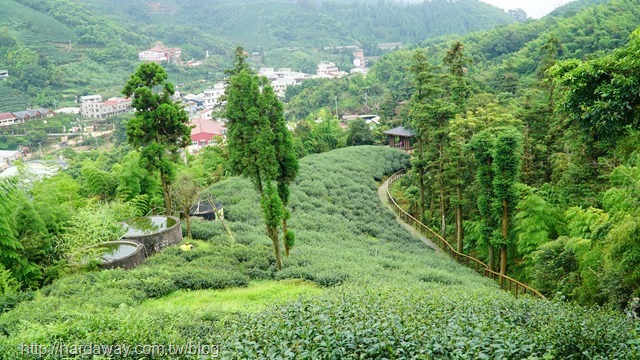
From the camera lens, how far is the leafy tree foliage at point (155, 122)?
1684cm

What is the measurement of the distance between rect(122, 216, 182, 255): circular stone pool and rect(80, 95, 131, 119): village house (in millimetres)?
63610

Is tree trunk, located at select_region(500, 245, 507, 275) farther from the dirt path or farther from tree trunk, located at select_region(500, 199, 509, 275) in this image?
the dirt path

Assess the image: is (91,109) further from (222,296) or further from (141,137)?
(222,296)

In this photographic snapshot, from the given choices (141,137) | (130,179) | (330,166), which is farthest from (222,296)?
(330,166)

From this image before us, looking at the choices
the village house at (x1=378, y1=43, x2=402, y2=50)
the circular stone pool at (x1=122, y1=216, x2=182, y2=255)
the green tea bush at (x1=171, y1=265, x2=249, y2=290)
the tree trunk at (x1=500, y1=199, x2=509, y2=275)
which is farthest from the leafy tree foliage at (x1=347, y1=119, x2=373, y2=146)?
the village house at (x1=378, y1=43, x2=402, y2=50)

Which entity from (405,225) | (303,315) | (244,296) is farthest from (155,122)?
(405,225)

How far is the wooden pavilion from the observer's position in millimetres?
40694

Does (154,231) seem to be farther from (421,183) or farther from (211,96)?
(211,96)

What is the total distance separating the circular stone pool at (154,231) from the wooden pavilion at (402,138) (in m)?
26.2

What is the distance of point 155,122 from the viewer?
56.6ft

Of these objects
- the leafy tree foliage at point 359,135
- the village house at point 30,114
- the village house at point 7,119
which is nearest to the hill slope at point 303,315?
the leafy tree foliage at point 359,135

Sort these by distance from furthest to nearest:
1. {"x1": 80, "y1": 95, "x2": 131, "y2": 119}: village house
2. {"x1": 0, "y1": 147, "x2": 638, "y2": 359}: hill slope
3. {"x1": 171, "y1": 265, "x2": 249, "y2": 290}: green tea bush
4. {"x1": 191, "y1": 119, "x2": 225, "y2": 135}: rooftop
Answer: {"x1": 80, "y1": 95, "x2": 131, "y2": 119}: village house < {"x1": 191, "y1": 119, "x2": 225, "y2": 135}: rooftop < {"x1": 171, "y1": 265, "x2": 249, "y2": 290}: green tea bush < {"x1": 0, "y1": 147, "x2": 638, "y2": 359}: hill slope

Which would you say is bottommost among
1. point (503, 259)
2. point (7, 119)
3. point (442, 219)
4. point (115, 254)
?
point (503, 259)

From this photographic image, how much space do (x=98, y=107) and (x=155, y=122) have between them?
2501 inches
